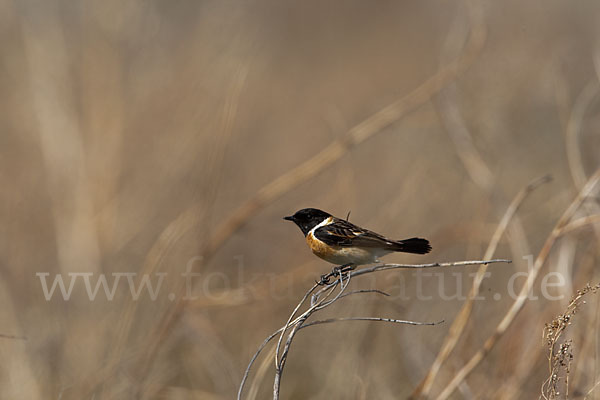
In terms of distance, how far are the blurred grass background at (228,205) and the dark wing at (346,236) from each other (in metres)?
0.39

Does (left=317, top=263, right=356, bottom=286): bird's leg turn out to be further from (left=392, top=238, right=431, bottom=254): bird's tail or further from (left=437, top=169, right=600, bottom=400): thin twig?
(left=437, top=169, right=600, bottom=400): thin twig

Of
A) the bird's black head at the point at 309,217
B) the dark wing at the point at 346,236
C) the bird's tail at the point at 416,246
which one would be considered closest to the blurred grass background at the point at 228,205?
the bird's black head at the point at 309,217

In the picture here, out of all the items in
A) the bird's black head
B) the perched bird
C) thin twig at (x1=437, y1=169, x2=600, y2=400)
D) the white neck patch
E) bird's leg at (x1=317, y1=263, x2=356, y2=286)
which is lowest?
thin twig at (x1=437, y1=169, x2=600, y2=400)

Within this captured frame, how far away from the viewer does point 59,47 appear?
4461 millimetres

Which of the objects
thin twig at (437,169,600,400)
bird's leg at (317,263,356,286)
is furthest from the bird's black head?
thin twig at (437,169,600,400)

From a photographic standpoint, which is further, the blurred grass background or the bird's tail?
the blurred grass background

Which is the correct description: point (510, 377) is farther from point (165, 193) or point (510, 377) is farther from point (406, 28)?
point (406, 28)

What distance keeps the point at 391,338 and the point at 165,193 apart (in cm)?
159

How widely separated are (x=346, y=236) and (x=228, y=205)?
3.11 meters

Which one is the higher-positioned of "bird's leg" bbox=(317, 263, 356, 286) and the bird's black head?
the bird's black head

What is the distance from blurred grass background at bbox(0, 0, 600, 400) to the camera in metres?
3.12

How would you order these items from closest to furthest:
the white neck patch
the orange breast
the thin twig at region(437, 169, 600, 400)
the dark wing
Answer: the thin twig at region(437, 169, 600, 400) → the dark wing → the orange breast → the white neck patch

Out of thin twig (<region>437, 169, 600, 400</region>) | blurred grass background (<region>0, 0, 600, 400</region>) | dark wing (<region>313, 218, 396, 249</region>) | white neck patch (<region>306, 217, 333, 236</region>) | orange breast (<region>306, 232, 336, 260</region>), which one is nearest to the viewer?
thin twig (<region>437, 169, 600, 400</region>)

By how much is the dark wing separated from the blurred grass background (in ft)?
1.27
